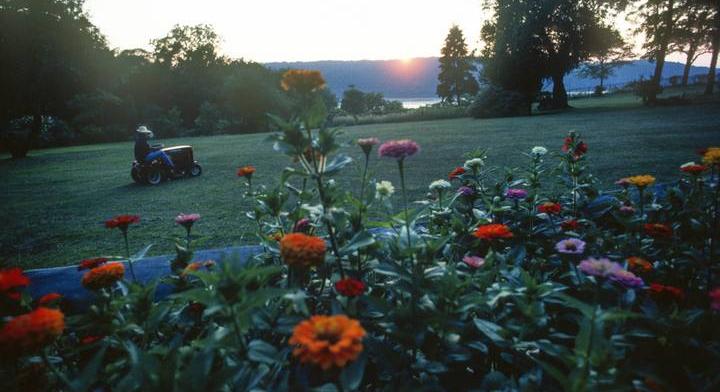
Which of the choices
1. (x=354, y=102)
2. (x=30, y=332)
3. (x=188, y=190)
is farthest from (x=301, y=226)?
(x=354, y=102)

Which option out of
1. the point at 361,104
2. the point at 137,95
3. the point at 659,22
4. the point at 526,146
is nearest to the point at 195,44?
the point at 137,95

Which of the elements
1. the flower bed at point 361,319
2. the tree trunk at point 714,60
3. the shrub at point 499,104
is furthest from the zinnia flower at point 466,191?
the tree trunk at point 714,60

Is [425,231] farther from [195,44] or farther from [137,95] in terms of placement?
[195,44]

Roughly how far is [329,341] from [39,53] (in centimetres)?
2662

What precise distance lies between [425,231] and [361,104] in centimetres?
5974

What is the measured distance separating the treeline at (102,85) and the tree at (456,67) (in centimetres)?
2983

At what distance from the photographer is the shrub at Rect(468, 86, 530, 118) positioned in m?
22.1

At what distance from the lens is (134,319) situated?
1.32 metres

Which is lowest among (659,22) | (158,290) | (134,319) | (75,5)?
(158,290)

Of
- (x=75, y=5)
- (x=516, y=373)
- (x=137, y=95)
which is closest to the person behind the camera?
(x=516, y=373)

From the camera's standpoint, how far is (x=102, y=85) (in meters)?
32.5

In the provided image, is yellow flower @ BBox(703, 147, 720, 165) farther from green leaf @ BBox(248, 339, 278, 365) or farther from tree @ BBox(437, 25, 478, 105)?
tree @ BBox(437, 25, 478, 105)

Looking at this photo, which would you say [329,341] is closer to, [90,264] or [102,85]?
[90,264]

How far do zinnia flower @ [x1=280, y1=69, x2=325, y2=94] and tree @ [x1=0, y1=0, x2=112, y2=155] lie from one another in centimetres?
2481
